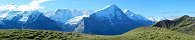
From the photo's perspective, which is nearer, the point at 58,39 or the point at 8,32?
the point at 58,39

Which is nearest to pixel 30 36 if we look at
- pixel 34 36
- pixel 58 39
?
pixel 34 36

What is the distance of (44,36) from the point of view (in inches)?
3108

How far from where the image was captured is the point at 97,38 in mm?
78438

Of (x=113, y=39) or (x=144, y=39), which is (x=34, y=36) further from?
(x=144, y=39)

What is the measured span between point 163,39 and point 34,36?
25003mm

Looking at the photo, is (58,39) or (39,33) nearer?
(58,39)

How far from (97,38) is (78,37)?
4.10m

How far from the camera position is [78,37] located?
262 ft

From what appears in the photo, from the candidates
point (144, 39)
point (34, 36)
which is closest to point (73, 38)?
point (34, 36)

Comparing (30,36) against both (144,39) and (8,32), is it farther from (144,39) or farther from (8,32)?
(144,39)

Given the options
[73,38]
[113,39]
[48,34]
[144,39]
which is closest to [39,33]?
[48,34]

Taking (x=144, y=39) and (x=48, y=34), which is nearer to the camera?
(x=144, y=39)

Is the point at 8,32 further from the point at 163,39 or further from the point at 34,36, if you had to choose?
the point at 163,39

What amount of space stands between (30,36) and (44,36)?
110 inches
